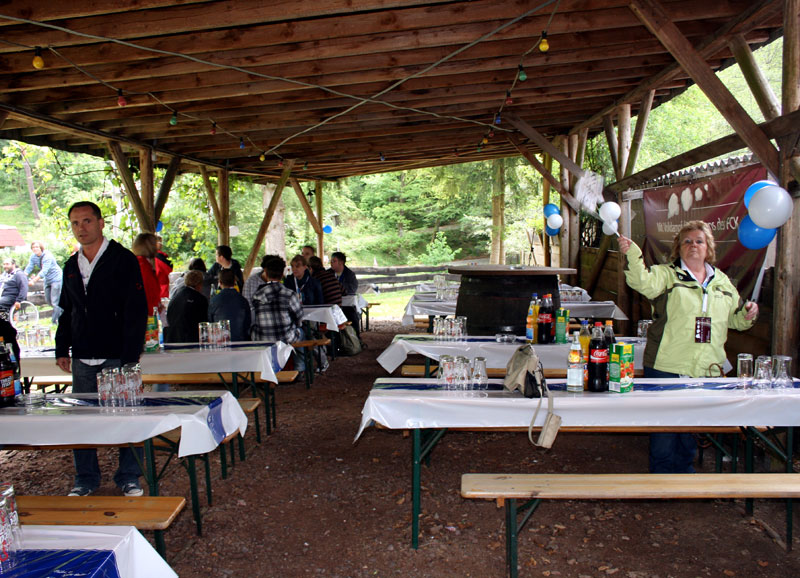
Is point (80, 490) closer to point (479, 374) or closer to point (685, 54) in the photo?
point (479, 374)

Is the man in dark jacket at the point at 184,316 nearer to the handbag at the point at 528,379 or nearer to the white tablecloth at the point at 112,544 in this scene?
the handbag at the point at 528,379

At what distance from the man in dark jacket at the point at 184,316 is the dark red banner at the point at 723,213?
402 cm

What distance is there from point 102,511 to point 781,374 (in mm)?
3181

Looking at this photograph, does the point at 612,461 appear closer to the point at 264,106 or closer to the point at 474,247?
the point at 264,106

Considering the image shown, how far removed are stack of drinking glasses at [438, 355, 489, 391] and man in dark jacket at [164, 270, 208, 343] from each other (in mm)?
2991

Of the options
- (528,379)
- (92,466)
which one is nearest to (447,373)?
(528,379)

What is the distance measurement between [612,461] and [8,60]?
5.84 m

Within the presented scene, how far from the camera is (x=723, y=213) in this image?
17.4 feet

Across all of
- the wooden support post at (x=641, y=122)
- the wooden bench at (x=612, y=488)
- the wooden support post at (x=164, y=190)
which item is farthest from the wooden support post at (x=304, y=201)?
the wooden bench at (x=612, y=488)

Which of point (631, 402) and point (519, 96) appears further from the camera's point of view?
point (519, 96)

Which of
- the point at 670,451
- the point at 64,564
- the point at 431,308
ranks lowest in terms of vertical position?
the point at 670,451

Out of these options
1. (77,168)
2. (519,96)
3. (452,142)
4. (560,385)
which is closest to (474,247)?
(77,168)

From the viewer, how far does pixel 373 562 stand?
3186 millimetres

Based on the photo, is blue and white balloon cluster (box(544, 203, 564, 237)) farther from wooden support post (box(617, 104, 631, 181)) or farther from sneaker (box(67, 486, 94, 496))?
sneaker (box(67, 486, 94, 496))
